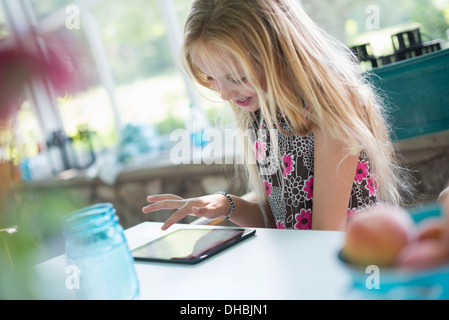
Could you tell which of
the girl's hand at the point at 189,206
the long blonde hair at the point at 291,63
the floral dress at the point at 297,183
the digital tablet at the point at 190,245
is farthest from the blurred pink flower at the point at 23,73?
the floral dress at the point at 297,183

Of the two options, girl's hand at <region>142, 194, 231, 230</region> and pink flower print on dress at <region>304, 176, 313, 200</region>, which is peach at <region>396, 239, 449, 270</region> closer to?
girl's hand at <region>142, 194, 231, 230</region>

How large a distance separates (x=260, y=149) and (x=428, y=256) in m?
0.91

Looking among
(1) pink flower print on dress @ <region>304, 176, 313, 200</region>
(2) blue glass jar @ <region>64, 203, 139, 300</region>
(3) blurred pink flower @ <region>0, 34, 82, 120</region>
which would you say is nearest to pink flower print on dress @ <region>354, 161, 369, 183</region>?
(1) pink flower print on dress @ <region>304, 176, 313, 200</region>

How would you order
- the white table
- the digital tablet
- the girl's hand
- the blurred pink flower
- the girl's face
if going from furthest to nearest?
the girl's face
the girl's hand
the digital tablet
the white table
the blurred pink flower

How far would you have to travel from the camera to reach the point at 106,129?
3285 millimetres

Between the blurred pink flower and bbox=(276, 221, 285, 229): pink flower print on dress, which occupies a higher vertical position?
the blurred pink flower

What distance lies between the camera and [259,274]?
62 centimetres

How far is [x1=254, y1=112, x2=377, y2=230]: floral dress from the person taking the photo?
1074 millimetres

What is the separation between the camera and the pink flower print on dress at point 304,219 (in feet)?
3.62

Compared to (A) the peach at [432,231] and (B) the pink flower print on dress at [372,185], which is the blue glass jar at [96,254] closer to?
(A) the peach at [432,231]

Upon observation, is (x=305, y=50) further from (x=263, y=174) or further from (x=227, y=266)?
(x=227, y=266)

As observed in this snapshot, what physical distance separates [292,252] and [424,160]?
1035 mm

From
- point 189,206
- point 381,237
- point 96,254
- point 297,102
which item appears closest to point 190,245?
point 189,206
